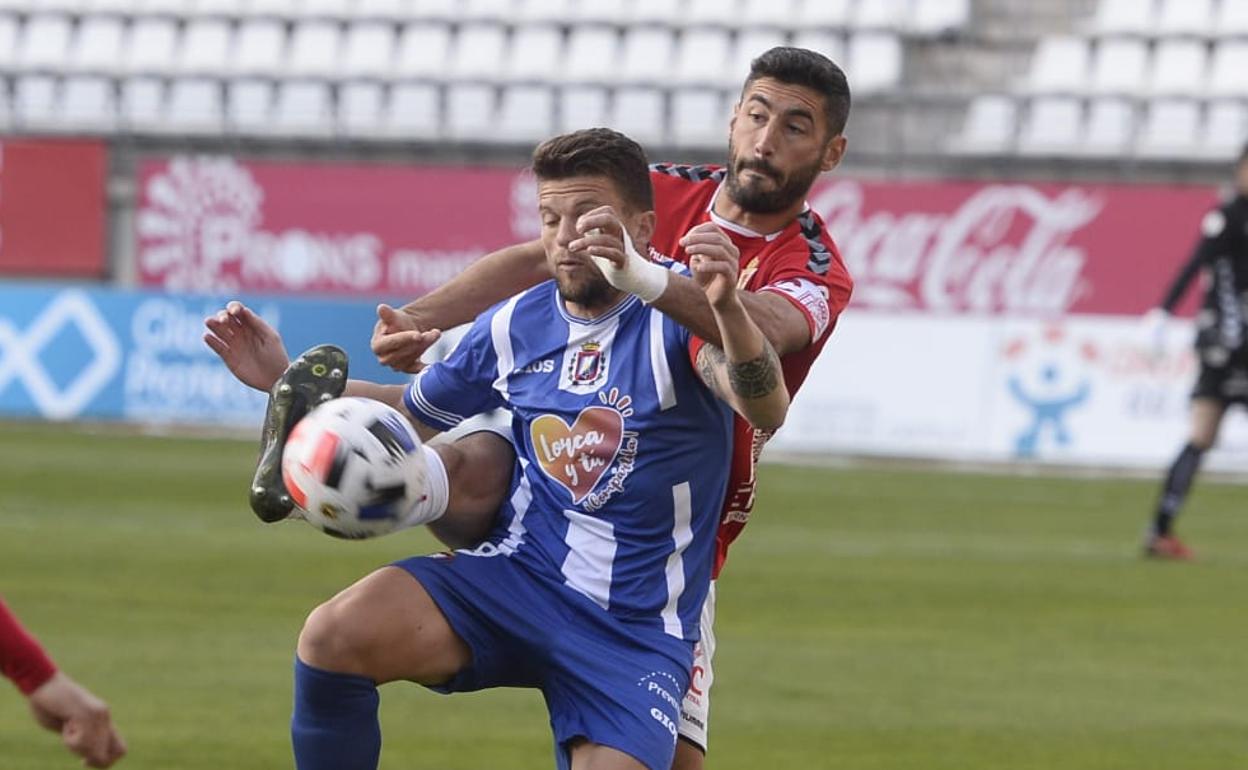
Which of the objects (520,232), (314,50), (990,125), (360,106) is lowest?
(520,232)

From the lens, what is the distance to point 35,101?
29.0 meters

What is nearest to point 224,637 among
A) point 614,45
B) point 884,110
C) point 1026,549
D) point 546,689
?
point 546,689

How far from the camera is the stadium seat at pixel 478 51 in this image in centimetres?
2848

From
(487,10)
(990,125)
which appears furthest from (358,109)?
(990,125)

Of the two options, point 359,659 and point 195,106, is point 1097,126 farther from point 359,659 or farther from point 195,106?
point 359,659

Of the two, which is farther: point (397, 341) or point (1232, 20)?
point (1232, 20)

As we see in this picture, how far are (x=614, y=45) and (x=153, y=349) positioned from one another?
8.51m

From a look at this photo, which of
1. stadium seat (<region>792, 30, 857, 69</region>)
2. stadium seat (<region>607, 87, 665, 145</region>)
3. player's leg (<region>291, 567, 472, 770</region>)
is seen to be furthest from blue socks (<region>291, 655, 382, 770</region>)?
stadium seat (<region>792, 30, 857, 69</region>)

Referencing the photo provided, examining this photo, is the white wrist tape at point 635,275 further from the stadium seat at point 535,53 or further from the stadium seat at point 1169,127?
the stadium seat at point 535,53

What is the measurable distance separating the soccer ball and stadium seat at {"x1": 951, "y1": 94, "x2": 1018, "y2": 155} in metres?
20.5

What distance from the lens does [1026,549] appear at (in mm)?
14773

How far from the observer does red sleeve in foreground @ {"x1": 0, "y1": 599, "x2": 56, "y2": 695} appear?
4.02 m

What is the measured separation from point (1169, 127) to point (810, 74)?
2041 centimetres

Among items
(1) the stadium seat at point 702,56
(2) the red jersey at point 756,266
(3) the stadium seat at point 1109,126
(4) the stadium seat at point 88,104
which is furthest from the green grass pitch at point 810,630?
(4) the stadium seat at point 88,104
